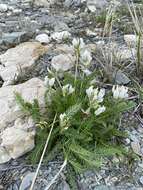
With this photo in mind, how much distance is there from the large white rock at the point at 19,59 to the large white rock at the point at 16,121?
0.76ft

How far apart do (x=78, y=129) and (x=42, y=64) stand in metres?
0.93

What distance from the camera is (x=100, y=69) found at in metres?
3.22

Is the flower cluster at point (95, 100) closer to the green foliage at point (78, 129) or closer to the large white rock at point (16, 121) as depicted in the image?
the green foliage at point (78, 129)

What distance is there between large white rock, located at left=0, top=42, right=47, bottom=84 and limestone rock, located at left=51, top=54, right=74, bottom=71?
0.17 metres

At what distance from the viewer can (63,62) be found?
324 cm

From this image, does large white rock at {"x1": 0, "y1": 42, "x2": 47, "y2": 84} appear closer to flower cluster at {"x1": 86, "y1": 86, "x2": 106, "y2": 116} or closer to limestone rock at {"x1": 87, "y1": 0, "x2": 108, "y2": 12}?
flower cluster at {"x1": 86, "y1": 86, "x2": 106, "y2": 116}

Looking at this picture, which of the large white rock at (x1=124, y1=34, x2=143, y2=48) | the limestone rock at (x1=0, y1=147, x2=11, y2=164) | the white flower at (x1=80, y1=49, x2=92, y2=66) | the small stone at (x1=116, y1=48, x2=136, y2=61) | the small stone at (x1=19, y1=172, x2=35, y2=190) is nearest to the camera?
the small stone at (x1=19, y1=172, x2=35, y2=190)

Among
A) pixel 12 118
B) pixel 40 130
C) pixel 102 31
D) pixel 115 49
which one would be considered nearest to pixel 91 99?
pixel 40 130

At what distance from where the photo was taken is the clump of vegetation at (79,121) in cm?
248

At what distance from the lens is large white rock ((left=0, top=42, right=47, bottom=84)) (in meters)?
3.22

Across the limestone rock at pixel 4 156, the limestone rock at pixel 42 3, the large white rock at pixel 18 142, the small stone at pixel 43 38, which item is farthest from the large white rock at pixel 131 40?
the limestone rock at pixel 4 156

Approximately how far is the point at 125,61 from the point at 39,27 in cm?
108

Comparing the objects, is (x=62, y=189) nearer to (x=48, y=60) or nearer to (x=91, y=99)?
(x=91, y=99)

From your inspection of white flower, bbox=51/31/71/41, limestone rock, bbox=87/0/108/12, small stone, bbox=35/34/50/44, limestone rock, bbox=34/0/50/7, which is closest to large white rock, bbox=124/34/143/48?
white flower, bbox=51/31/71/41
